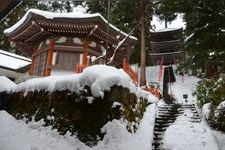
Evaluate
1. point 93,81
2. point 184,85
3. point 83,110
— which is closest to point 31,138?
point 83,110

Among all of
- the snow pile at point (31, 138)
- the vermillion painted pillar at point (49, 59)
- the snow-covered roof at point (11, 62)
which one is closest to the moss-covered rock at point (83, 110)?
the snow pile at point (31, 138)

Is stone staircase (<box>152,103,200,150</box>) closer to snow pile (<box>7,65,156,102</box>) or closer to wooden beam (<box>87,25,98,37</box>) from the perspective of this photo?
snow pile (<box>7,65,156,102</box>)

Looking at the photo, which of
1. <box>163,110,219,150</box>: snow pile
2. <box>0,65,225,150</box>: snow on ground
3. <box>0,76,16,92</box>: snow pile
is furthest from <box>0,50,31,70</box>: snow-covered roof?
<box>163,110,219,150</box>: snow pile

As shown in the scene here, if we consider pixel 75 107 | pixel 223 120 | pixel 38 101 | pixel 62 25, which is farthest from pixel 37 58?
pixel 223 120

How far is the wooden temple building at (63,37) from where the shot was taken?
15.5m

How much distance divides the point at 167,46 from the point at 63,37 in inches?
1126

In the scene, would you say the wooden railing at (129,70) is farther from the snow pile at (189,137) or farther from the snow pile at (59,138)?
the snow pile at (189,137)

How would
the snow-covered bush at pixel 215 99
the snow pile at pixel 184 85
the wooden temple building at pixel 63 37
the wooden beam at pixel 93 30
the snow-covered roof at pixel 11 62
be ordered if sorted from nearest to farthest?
the snow-covered bush at pixel 215 99, the wooden temple building at pixel 63 37, the wooden beam at pixel 93 30, the snow-covered roof at pixel 11 62, the snow pile at pixel 184 85

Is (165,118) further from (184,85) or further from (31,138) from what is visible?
(184,85)

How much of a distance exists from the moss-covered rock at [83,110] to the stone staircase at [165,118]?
968 mm

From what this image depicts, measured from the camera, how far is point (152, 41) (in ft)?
146

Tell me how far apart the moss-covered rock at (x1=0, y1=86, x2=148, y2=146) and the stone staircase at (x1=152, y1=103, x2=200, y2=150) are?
3.18 ft

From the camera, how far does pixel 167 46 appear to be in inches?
1714

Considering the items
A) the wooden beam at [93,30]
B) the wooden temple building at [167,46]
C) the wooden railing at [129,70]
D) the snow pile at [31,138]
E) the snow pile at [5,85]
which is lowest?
the snow pile at [31,138]
